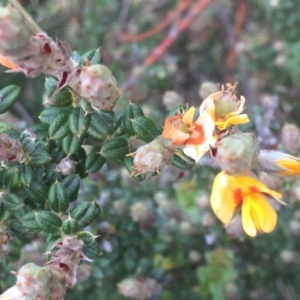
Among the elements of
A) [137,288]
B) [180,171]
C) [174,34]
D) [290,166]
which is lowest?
[174,34]

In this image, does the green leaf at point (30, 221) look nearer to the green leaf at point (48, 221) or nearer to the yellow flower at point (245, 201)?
the green leaf at point (48, 221)

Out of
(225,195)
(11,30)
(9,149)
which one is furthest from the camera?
(9,149)

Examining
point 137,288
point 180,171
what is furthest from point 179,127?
point 137,288

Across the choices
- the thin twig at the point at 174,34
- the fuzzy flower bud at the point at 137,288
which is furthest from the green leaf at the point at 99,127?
the thin twig at the point at 174,34

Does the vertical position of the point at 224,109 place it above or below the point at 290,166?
above

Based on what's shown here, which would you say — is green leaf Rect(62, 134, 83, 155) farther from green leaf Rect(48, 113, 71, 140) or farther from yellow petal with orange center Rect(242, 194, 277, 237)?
yellow petal with orange center Rect(242, 194, 277, 237)

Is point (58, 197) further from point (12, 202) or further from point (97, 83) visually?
point (97, 83)

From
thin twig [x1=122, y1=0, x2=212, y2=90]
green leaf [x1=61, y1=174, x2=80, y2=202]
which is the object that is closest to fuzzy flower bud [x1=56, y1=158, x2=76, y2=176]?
green leaf [x1=61, y1=174, x2=80, y2=202]
